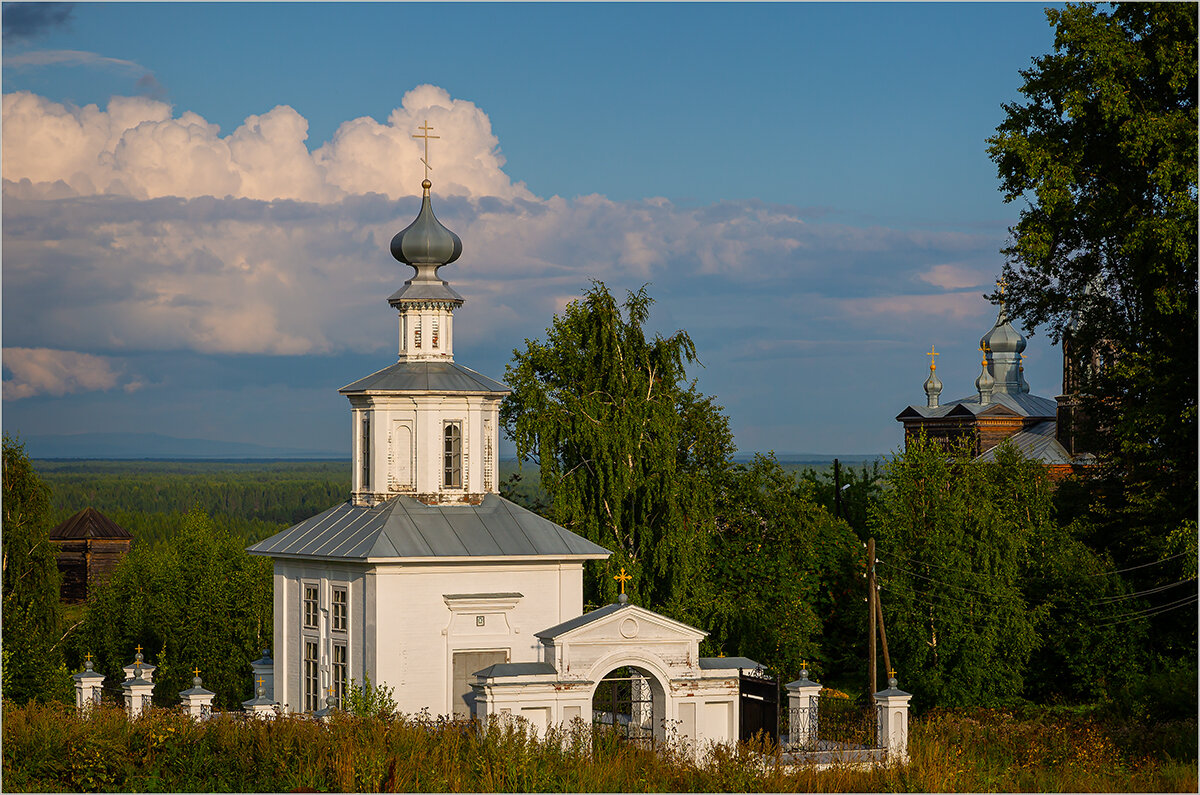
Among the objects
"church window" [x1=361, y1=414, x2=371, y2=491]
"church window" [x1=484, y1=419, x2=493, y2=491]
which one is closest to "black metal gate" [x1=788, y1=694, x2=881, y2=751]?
"church window" [x1=484, y1=419, x2=493, y2=491]

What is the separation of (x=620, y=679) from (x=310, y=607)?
23.2ft

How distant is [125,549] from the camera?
198 ft

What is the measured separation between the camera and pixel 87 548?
6044cm

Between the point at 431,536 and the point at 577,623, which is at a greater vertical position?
the point at 431,536

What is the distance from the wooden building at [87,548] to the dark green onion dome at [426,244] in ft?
121

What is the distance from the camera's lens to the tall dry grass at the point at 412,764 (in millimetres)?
16609

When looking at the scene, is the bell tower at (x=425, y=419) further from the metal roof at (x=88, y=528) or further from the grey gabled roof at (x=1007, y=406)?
the grey gabled roof at (x=1007, y=406)

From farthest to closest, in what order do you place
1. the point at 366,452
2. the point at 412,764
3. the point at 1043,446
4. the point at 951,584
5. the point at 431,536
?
the point at 1043,446 → the point at 951,584 → the point at 366,452 → the point at 431,536 → the point at 412,764

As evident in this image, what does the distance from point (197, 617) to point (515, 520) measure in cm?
1679

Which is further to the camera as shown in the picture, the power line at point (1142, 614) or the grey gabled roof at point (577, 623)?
the power line at point (1142, 614)

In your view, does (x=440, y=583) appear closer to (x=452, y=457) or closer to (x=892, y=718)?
(x=452, y=457)

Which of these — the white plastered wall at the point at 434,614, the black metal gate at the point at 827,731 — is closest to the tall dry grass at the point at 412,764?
the black metal gate at the point at 827,731

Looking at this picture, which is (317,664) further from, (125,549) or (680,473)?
(125,549)

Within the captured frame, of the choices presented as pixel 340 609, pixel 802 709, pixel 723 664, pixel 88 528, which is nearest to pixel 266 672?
pixel 340 609
